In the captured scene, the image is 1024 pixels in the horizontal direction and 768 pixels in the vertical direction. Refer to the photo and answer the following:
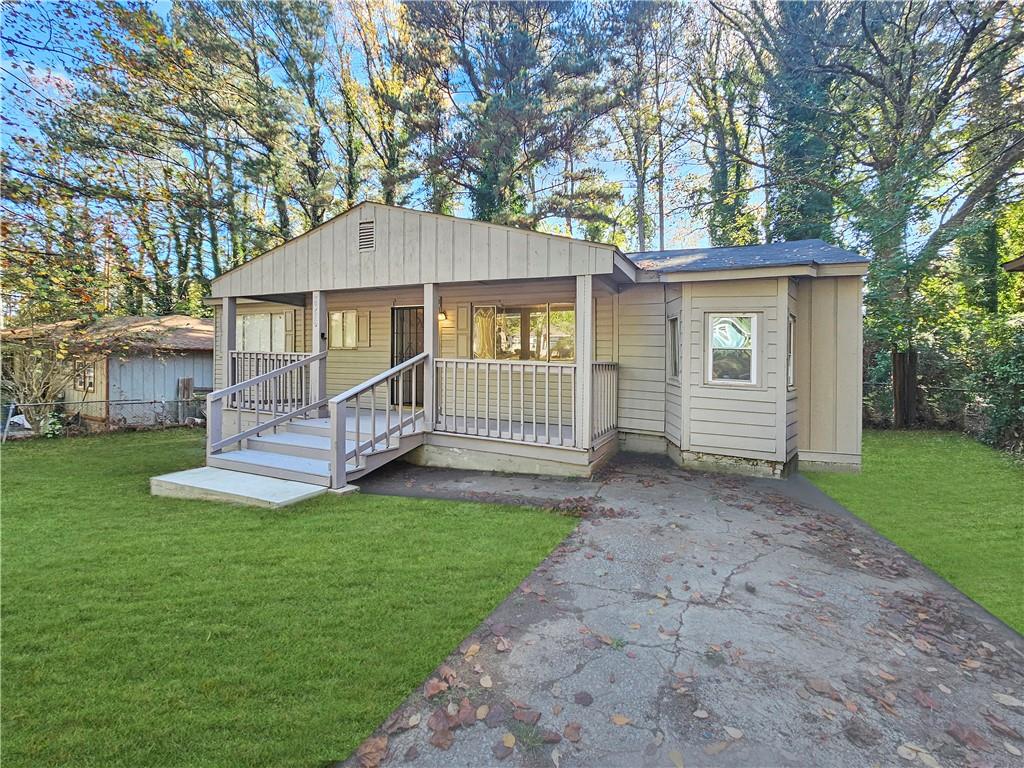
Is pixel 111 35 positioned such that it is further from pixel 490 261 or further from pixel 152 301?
pixel 490 261

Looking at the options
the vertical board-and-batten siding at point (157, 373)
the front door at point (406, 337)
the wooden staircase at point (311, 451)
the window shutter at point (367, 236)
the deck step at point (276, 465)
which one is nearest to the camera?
the deck step at point (276, 465)

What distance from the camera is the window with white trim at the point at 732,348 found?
6.48 meters

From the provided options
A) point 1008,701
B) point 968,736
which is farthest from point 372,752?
point 1008,701

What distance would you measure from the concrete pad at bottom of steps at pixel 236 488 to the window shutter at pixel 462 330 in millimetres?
3850

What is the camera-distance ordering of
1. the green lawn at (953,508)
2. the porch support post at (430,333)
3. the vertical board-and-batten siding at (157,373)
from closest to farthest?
the green lawn at (953,508) → the porch support post at (430,333) → the vertical board-and-batten siding at (157,373)

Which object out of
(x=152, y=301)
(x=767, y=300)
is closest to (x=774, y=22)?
(x=767, y=300)

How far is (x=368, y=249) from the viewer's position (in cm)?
726

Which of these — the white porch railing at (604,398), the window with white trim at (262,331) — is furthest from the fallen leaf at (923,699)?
the window with white trim at (262,331)

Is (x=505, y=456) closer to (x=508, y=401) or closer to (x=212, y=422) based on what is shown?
(x=508, y=401)

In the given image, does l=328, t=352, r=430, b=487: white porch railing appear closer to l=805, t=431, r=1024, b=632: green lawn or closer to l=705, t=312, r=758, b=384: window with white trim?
l=705, t=312, r=758, b=384: window with white trim

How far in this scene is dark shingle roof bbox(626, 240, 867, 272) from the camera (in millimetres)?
6480

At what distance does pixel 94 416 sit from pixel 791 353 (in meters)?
15.5

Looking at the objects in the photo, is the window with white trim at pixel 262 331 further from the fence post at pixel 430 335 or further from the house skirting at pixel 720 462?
the house skirting at pixel 720 462

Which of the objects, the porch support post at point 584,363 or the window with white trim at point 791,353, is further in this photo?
the window with white trim at point 791,353
